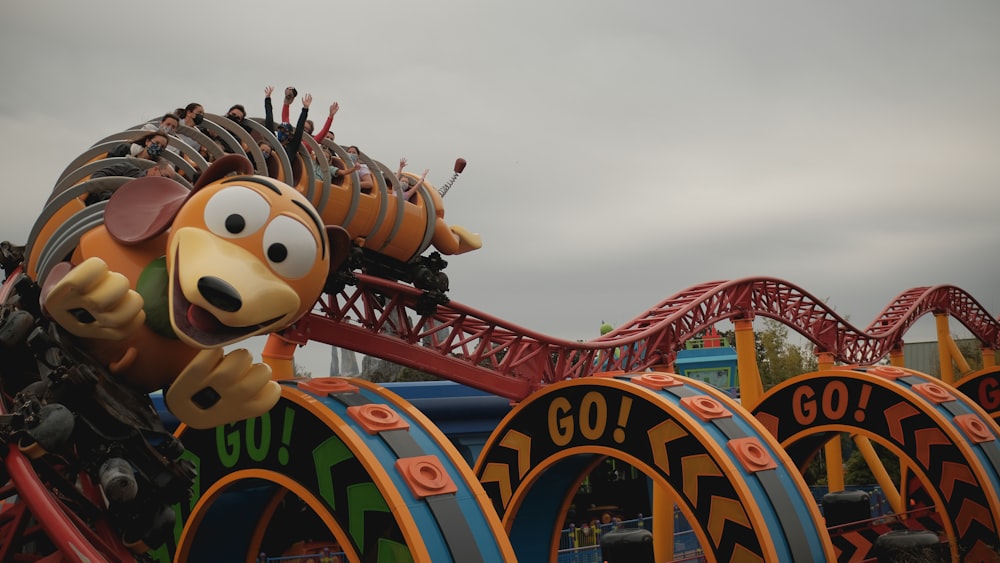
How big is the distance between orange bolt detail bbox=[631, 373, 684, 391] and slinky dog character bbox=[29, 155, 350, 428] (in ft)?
16.0

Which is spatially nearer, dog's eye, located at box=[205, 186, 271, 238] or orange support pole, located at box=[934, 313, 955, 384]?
dog's eye, located at box=[205, 186, 271, 238]

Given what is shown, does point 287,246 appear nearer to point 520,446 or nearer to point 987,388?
point 520,446

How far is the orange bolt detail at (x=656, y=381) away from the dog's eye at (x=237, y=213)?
549 cm

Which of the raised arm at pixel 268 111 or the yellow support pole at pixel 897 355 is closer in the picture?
the raised arm at pixel 268 111

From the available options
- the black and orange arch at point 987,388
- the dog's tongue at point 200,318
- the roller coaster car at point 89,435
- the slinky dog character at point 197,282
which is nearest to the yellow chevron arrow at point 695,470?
the slinky dog character at point 197,282

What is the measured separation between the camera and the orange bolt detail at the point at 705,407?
28.9 feet

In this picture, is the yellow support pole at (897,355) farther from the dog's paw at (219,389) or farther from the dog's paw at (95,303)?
the dog's paw at (95,303)

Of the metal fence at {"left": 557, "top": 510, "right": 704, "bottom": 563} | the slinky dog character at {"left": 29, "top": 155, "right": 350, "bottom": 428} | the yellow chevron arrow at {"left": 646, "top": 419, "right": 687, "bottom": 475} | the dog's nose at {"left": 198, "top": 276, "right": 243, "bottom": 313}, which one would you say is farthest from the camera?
the metal fence at {"left": 557, "top": 510, "right": 704, "bottom": 563}

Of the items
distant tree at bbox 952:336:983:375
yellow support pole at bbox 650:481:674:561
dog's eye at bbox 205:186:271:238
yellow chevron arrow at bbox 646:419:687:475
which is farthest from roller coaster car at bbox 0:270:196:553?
distant tree at bbox 952:336:983:375

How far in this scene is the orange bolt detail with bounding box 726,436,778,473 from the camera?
842 centimetres

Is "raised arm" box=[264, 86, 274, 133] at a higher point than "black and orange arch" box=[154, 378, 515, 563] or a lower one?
higher

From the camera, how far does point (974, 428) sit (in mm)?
11312

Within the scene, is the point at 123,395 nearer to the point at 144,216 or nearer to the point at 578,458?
the point at 144,216

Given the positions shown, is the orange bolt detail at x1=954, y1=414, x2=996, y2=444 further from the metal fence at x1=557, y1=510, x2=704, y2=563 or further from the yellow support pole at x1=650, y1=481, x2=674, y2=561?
the metal fence at x1=557, y1=510, x2=704, y2=563
